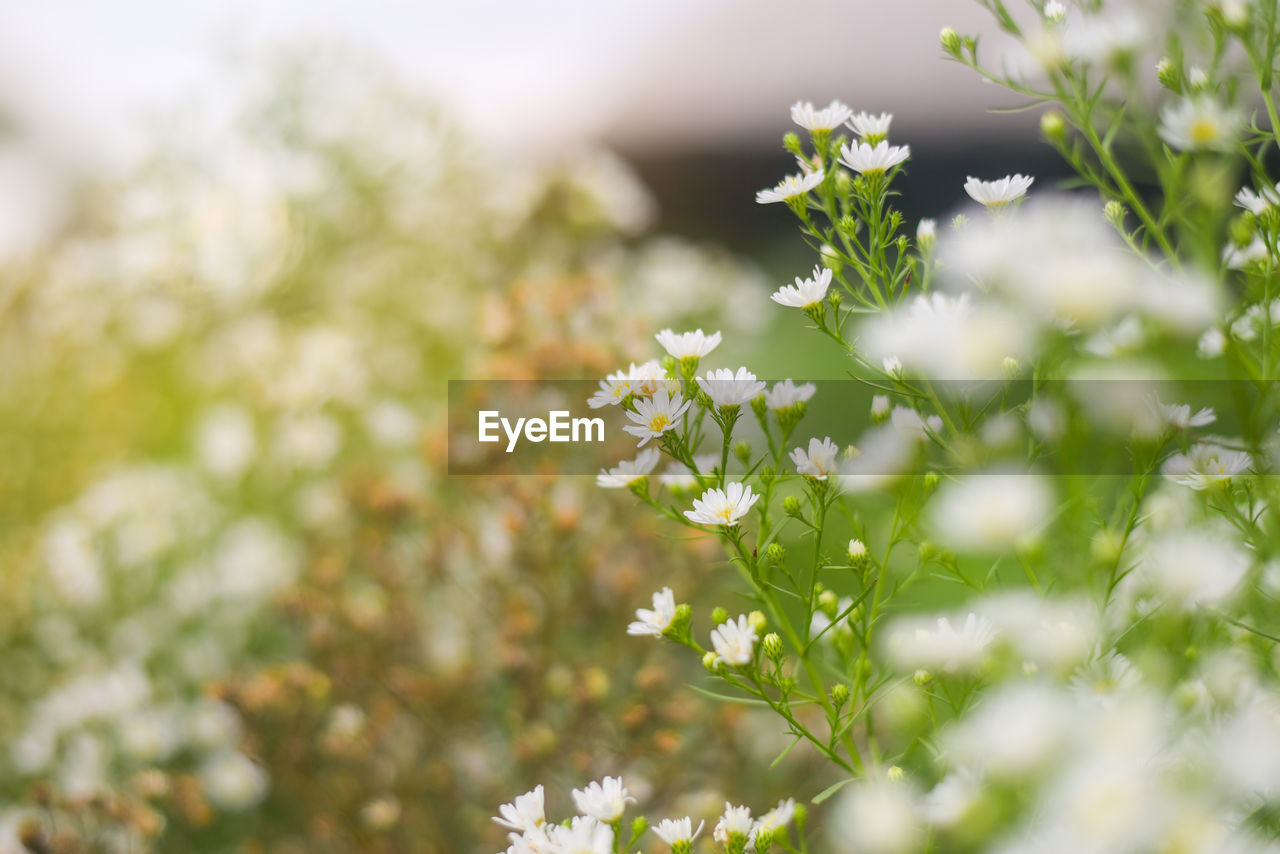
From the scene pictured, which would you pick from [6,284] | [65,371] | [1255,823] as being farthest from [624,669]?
[6,284]

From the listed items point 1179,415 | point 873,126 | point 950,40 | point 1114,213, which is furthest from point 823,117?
point 1179,415

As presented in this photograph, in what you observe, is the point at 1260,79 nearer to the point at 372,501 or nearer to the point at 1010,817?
the point at 1010,817

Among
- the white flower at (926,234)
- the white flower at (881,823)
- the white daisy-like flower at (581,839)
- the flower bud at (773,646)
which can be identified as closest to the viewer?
the white flower at (881,823)

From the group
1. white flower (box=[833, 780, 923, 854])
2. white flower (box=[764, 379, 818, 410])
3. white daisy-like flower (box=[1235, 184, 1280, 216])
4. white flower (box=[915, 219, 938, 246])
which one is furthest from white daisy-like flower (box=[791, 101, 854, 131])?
white flower (box=[833, 780, 923, 854])

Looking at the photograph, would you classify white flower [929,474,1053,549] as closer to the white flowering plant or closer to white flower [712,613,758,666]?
the white flowering plant

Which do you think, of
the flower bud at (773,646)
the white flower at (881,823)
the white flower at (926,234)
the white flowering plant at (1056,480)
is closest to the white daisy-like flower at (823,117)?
the white flowering plant at (1056,480)

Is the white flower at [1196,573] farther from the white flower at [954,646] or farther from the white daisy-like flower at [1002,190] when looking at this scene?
the white daisy-like flower at [1002,190]
